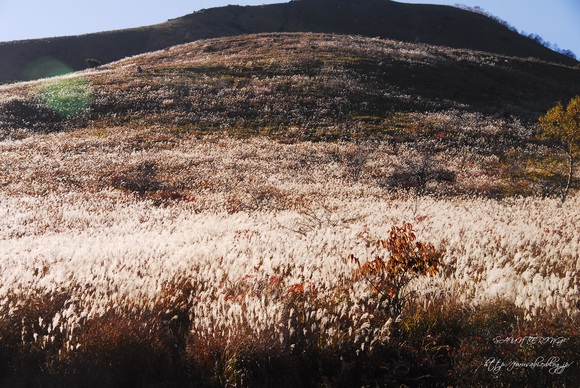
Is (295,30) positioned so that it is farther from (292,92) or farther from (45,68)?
(292,92)

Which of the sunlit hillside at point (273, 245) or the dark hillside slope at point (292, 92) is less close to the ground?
the dark hillside slope at point (292, 92)

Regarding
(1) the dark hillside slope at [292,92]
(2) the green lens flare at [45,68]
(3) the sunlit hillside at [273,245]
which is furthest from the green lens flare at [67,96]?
(2) the green lens flare at [45,68]

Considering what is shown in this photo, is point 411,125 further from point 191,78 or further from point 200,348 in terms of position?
point 200,348

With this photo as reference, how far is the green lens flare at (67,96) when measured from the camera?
40.5 metres

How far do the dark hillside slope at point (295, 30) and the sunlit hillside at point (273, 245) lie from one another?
62707 millimetres

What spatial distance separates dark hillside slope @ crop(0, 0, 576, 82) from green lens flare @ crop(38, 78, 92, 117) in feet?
135

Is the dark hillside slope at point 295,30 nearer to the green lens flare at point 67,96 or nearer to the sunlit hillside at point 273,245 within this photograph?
the green lens flare at point 67,96

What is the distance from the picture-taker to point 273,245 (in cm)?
688

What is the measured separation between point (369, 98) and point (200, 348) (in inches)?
1653

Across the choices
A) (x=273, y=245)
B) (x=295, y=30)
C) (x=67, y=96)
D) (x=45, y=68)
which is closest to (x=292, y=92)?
(x=67, y=96)

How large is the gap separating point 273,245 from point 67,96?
4511 centimetres

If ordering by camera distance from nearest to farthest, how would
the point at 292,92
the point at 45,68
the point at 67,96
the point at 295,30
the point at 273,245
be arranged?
the point at 273,245 → the point at 67,96 → the point at 292,92 → the point at 45,68 → the point at 295,30

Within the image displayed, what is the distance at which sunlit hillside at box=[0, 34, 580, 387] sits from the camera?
3309mm

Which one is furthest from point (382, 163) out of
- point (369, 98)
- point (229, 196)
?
point (369, 98)
